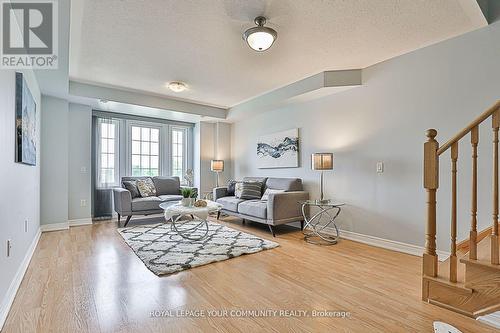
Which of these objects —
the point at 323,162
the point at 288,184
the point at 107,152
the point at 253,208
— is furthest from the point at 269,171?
the point at 107,152

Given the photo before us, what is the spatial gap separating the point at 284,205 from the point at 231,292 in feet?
6.53

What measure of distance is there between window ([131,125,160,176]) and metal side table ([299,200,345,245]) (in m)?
3.59

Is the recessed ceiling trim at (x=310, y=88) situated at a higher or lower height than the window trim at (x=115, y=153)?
higher

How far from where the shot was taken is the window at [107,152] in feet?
16.9

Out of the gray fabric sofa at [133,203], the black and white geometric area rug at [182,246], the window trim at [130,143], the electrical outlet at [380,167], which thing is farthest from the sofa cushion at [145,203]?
the electrical outlet at [380,167]

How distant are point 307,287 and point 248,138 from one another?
4.05 metres

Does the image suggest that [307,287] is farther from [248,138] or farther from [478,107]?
[248,138]

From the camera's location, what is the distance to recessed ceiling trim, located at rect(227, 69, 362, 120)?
3678mm

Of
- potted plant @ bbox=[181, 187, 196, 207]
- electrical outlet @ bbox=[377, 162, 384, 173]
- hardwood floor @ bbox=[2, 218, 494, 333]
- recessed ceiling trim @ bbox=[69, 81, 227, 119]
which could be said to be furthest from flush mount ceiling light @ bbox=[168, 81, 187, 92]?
electrical outlet @ bbox=[377, 162, 384, 173]

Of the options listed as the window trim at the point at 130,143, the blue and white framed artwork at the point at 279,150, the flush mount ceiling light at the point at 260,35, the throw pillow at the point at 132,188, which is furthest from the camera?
the window trim at the point at 130,143

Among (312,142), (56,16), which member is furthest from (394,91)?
(56,16)

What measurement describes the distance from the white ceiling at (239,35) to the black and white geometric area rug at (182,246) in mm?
2402

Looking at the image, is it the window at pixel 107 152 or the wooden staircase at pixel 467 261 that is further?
the window at pixel 107 152

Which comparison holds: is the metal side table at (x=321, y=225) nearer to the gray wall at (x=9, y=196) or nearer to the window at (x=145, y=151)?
the gray wall at (x=9, y=196)
